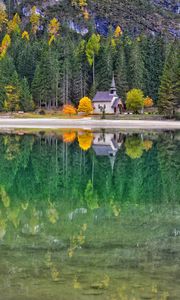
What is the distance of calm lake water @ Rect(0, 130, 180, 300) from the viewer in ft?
29.9

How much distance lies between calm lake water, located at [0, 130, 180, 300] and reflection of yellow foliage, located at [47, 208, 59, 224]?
0.04 meters

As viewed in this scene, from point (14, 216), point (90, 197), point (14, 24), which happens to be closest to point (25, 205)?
point (14, 216)

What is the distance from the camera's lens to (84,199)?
17.9 m

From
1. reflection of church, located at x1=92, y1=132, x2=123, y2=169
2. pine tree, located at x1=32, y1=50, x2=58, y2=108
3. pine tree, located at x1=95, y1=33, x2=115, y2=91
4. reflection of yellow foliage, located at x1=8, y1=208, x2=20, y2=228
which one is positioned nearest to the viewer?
reflection of yellow foliage, located at x1=8, y1=208, x2=20, y2=228

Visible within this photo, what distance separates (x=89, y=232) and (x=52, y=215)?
2273 millimetres

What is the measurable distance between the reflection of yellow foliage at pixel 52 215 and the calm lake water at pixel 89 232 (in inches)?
1.7

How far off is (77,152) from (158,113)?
56012 millimetres

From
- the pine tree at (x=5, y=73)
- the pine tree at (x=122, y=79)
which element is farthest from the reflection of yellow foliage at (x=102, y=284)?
the pine tree at (x=122, y=79)

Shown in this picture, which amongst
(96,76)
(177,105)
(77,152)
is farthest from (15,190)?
(96,76)

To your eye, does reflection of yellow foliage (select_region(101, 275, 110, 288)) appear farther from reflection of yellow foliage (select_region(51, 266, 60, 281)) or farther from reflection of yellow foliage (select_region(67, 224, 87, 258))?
reflection of yellow foliage (select_region(67, 224, 87, 258))

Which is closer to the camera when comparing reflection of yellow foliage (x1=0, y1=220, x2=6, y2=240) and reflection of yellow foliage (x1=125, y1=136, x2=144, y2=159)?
reflection of yellow foliage (x1=0, y1=220, x2=6, y2=240)

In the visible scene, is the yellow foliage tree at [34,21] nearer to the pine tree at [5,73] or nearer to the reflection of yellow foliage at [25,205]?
the pine tree at [5,73]

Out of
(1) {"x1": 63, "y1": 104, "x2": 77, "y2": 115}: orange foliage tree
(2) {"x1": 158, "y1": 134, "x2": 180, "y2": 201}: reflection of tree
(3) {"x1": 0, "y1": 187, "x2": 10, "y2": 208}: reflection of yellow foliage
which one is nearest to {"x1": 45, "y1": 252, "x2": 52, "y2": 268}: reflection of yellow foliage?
(3) {"x1": 0, "y1": 187, "x2": 10, "y2": 208}: reflection of yellow foliage

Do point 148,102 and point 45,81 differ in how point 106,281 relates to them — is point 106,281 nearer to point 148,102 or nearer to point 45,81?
point 148,102
